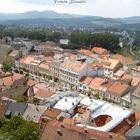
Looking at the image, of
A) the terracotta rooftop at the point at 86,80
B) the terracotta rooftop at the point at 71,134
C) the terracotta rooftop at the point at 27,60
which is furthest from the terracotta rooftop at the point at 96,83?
the terracotta rooftop at the point at 71,134

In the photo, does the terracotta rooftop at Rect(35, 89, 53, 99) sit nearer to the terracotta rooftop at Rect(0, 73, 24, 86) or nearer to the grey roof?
the grey roof

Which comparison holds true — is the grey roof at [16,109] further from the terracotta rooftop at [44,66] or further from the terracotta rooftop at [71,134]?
the terracotta rooftop at [44,66]

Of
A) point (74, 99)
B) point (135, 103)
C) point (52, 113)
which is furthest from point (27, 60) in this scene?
point (52, 113)

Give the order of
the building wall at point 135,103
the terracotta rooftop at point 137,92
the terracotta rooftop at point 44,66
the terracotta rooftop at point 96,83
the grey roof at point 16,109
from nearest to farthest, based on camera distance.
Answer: the grey roof at point 16,109, the building wall at point 135,103, the terracotta rooftop at point 137,92, the terracotta rooftop at point 96,83, the terracotta rooftop at point 44,66

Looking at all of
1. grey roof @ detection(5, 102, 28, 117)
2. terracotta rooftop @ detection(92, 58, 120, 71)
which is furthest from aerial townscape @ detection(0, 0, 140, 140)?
terracotta rooftop @ detection(92, 58, 120, 71)

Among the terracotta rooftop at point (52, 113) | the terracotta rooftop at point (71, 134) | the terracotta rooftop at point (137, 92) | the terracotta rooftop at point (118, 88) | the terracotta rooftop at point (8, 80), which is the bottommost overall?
the terracotta rooftop at point (118, 88)

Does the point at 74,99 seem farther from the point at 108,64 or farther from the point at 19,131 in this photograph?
the point at 108,64

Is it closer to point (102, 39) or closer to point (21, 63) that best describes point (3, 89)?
point (21, 63)

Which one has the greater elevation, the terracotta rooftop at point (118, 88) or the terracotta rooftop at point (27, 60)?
the terracotta rooftop at point (118, 88)

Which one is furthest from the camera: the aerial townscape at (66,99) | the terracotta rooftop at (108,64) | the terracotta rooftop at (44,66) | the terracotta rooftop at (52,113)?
the terracotta rooftop at (108,64)
